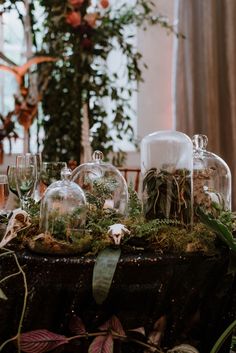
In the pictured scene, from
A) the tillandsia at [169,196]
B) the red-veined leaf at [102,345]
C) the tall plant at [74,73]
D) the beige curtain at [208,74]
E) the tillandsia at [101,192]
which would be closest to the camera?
the red-veined leaf at [102,345]

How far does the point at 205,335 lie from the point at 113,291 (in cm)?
30

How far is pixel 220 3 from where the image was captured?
158 inches

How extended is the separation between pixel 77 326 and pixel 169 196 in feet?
1.35

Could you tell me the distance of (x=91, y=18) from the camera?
323 cm

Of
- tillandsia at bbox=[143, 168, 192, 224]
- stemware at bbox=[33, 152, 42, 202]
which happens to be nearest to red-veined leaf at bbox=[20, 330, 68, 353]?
tillandsia at bbox=[143, 168, 192, 224]

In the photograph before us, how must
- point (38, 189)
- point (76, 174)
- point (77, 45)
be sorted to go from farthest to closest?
point (77, 45) < point (38, 189) < point (76, 174)

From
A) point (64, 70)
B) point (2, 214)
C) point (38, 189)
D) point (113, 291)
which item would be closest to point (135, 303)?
point (113, 291)

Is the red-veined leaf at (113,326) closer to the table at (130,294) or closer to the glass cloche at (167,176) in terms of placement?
the table at (130,294)

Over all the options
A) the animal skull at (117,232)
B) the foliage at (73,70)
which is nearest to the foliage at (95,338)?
the animal skull at (117,232)

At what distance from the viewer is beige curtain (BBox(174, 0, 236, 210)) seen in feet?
12.9

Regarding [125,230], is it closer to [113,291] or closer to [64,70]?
[113,291]

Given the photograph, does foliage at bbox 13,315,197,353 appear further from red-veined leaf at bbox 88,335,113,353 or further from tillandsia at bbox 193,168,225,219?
tillandsia at bbox 193,168,225,219

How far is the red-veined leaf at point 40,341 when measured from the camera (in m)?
1.20

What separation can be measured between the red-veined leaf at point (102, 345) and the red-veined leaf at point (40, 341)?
0.07 metres
